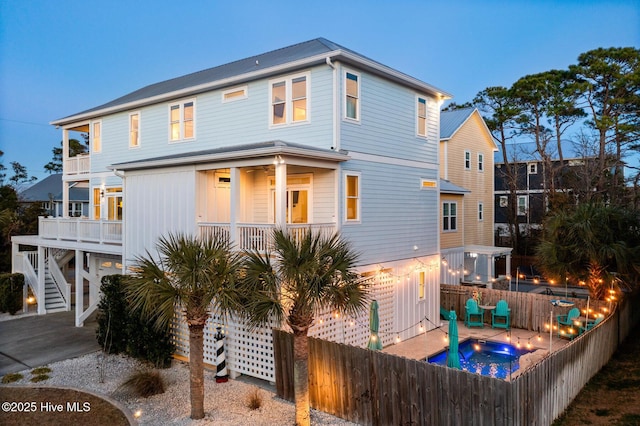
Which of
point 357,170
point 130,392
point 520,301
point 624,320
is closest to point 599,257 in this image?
point 624,320

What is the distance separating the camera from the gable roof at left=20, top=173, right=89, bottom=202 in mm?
38688

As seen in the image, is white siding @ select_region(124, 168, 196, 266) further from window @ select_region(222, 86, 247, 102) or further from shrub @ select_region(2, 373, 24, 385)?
shrub @ select_region(2, 373, 24, 385)

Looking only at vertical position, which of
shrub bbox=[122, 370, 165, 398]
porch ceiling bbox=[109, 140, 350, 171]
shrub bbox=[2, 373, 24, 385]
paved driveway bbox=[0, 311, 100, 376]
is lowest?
paved driveway bbox=[0, 311, 100, 376]

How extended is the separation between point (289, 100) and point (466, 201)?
16.5 meters

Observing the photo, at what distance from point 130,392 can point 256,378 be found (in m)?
2.86

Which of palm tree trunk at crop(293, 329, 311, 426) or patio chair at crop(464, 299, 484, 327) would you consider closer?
palm tree trunk at crop(293, 329, 311, 426)

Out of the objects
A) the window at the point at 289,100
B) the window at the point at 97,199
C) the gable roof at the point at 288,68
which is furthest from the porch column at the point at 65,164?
the window at the point at 289,100

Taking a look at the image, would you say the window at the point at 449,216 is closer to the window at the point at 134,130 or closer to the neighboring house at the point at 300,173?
the neighboring house at the point at 300,173

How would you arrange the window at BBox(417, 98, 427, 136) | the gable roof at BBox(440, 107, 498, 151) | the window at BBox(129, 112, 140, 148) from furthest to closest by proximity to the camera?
the gable roof at BBox(440, 107, 498, 151), the window at BBox(129, 112, 140, 148), the window at BBox(417, 98, 427, 136)

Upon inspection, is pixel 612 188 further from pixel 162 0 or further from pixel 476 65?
pixel 476 65

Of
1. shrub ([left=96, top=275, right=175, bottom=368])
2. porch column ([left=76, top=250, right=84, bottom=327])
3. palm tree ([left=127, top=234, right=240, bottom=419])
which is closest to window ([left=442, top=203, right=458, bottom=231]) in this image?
shrub ([left=96, top=275, right=175, bottom=368])

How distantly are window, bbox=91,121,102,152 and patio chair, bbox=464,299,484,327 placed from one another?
17147mm

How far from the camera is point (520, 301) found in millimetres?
16656

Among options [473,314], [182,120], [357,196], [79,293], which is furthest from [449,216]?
[79,293]
